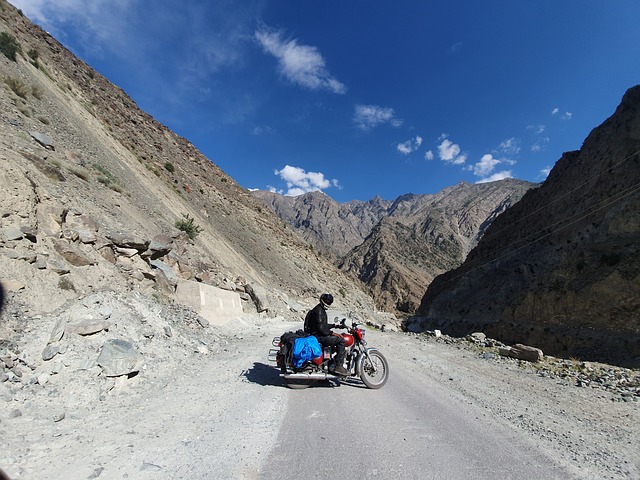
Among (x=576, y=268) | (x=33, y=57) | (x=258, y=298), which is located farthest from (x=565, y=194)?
(x=33, y=57)

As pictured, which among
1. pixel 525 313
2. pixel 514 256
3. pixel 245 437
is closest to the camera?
pixel 245 437

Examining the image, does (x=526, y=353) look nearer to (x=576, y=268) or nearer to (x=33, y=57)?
(x=576, y=268)

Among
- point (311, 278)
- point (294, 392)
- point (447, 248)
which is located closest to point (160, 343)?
point (294, 392)

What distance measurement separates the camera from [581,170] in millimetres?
34156

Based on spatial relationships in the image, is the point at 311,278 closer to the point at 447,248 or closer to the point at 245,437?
the point at 245,437

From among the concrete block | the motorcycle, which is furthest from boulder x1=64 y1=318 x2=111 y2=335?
the concrete block

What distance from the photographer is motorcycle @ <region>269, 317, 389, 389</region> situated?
650cm

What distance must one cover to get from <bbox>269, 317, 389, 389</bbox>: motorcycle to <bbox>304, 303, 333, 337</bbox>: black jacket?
302 mm

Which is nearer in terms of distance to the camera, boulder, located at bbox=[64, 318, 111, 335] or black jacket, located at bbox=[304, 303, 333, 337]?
boulder, located at bbox=[64, 318, 111, 335]

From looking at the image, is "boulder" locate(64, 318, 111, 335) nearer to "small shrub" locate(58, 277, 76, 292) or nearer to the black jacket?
"small shrub" locate(58, 277, 76, 292)

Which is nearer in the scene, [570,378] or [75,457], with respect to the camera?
[75,457]

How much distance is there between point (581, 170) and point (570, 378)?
34457 mm

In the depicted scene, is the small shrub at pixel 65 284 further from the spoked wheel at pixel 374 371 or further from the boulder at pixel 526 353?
the boulder at pixel 526 353

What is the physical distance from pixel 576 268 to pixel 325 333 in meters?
23.8
